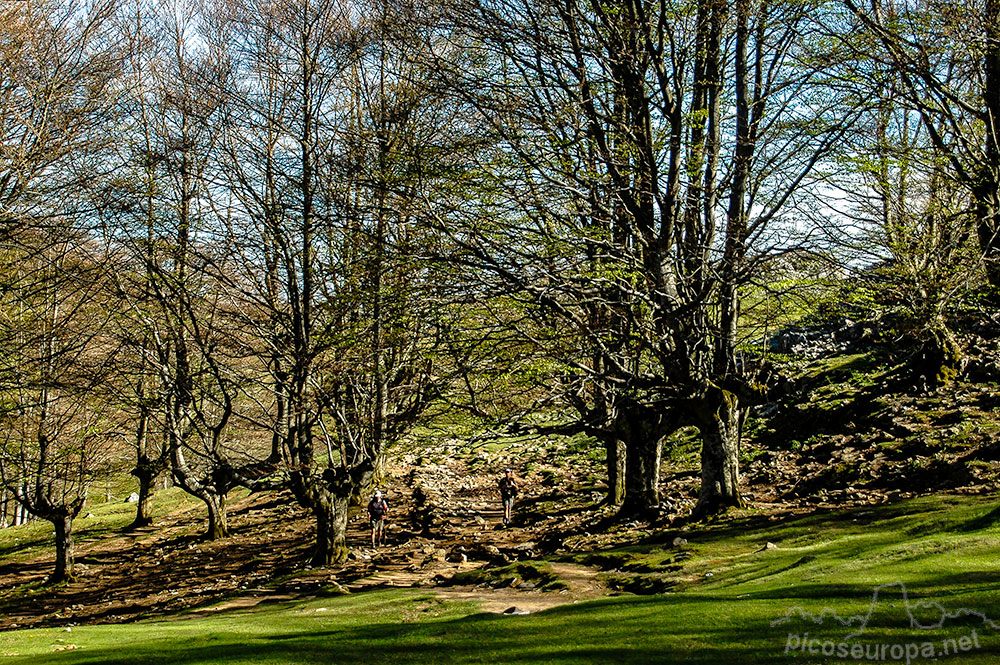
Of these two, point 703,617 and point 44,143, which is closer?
point 703,617

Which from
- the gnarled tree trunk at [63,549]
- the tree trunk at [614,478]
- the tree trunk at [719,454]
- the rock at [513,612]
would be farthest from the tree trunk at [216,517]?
the rock at [513,612]

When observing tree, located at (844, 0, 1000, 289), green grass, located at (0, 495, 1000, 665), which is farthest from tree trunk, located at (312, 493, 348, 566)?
tree, located at (844, 0, 1000, 289)

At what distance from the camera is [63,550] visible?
66.9ft

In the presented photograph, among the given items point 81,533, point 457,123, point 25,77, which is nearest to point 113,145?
point 25,77

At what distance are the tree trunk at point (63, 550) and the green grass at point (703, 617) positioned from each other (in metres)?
10.8

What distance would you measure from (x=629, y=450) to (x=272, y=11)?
1167cm

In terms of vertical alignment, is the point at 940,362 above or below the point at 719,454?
above

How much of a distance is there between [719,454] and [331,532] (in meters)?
8.14

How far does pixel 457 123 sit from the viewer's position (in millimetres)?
15977

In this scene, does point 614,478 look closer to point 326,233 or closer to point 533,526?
point 533,526

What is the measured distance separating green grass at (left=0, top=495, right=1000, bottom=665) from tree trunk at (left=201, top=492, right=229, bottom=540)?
11.6 metres

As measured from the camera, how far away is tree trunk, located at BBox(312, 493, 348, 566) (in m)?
16.2

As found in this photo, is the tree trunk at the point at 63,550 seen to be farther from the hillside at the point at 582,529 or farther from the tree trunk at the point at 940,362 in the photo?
the tree trunk at the point at 940,362

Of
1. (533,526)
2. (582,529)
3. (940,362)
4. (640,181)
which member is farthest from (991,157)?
(533,526)
